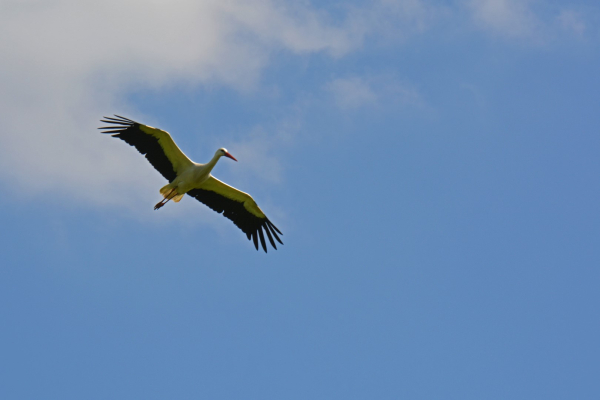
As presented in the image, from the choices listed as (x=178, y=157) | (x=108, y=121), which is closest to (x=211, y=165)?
(x=178, y=157)

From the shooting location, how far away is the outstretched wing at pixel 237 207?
23781mm

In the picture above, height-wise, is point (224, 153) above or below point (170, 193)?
above

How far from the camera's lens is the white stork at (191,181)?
2294cm

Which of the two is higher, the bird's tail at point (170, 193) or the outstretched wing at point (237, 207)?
the outstretched wing at point (237, 207)

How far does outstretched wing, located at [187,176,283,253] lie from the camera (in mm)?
23781

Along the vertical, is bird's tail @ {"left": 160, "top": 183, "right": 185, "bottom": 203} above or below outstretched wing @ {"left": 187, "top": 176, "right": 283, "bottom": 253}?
below

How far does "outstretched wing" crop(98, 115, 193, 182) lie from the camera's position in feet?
75.0

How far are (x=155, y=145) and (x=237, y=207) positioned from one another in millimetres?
2489

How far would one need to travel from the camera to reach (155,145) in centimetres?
2311

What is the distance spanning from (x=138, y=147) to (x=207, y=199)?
2151 millimetres

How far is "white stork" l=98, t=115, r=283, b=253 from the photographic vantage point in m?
22.9

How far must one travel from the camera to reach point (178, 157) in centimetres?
2309

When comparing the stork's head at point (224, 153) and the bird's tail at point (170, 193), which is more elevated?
the stork's head at point (224, 153)

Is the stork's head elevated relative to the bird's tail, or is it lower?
elevated
